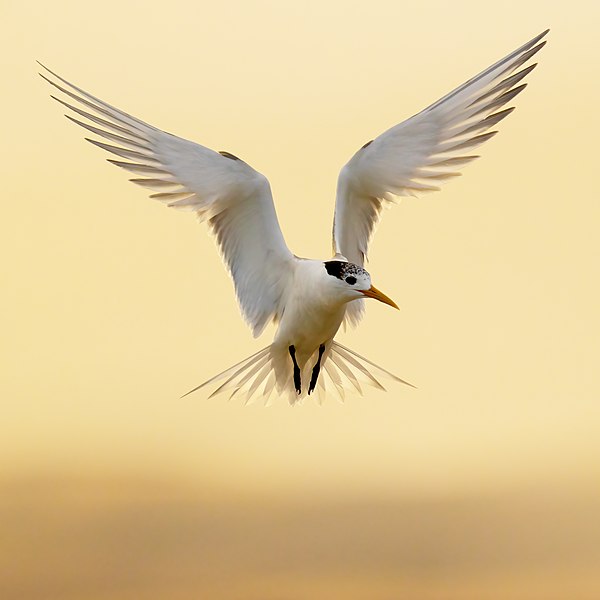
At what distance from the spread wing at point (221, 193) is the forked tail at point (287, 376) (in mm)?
279

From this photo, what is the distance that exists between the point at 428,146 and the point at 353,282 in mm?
1237

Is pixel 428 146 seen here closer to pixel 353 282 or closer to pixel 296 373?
pixel 353 282

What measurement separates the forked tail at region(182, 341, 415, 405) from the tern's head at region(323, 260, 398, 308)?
0.98m

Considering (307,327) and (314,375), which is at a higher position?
(307,327)

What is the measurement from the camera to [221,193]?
7.09m

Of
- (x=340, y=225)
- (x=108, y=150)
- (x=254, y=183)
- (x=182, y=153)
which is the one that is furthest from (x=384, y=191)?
(x=108, y=150)

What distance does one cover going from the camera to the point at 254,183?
7.04 metres

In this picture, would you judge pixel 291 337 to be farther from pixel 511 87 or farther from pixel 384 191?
pixel 511 87

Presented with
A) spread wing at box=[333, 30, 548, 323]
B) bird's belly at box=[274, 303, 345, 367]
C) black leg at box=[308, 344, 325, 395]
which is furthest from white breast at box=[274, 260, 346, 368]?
spread wing at box=[333, 30, 548, 323]

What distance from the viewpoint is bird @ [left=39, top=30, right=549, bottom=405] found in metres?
6.72

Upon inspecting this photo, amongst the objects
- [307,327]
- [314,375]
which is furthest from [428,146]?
[314,375]

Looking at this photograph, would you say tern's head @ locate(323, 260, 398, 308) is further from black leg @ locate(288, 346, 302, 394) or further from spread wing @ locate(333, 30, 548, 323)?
black leg @ locate(288, 346, 302, 394)

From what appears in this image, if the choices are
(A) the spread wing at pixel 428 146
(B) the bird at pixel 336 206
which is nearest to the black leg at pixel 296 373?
(B) the bird at pixel 336 206

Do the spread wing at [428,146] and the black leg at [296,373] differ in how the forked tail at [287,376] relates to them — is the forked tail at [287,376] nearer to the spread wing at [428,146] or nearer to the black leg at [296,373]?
the black leg at [296,373]
